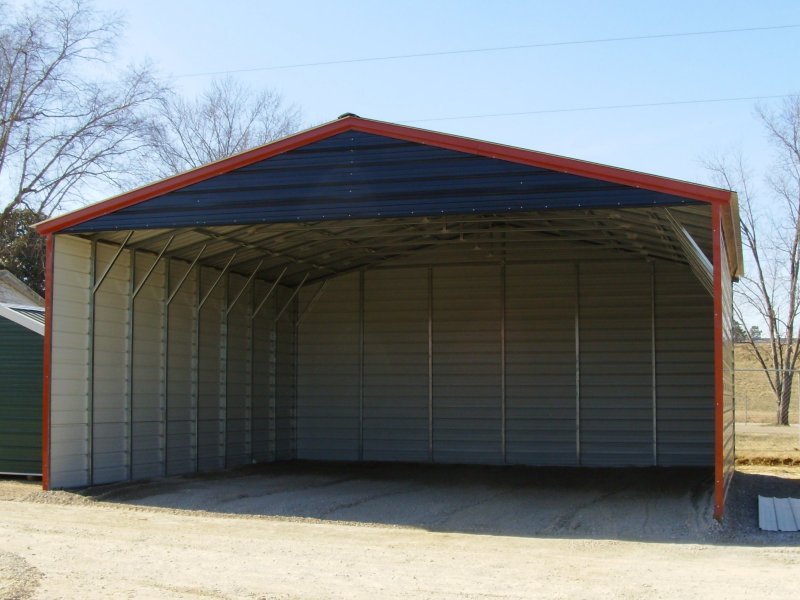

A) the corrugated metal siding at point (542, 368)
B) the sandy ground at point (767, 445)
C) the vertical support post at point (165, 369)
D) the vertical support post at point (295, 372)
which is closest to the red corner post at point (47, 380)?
the vertical support post at point (165, 369)

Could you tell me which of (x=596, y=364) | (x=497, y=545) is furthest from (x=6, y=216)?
(x=497, y=545)

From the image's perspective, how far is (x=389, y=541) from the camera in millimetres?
9656

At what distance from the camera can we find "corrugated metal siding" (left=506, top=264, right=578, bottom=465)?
18.0m

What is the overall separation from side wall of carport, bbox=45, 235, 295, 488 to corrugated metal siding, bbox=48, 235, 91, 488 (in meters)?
0.02

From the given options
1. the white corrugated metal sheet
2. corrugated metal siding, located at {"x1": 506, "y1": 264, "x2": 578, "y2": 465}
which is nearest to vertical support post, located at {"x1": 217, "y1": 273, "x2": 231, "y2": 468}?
corrugated metal siding, located at {"x1": 506, "y1": 264, "x2": 578, "y2": 465}

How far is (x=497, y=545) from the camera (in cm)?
942

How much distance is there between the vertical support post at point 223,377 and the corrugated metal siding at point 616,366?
6722mm

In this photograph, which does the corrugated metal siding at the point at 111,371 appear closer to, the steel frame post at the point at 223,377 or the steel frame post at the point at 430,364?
the steel frame post at the point at 223,377

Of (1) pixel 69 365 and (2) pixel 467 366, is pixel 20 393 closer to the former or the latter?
(1) pixel 69 365

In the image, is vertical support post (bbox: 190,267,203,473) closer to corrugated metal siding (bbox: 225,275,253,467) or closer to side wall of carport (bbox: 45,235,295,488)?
side wall of carport (bbox: 45,235,295,488)

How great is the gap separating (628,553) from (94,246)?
9009 mm

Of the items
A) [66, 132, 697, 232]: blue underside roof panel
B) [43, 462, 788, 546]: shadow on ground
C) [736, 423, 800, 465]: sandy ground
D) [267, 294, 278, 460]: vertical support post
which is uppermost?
[66, 132, 697, 232]: blue underside roof panel

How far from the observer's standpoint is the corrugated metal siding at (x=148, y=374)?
47.9ft

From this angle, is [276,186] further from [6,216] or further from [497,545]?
[6,216]
